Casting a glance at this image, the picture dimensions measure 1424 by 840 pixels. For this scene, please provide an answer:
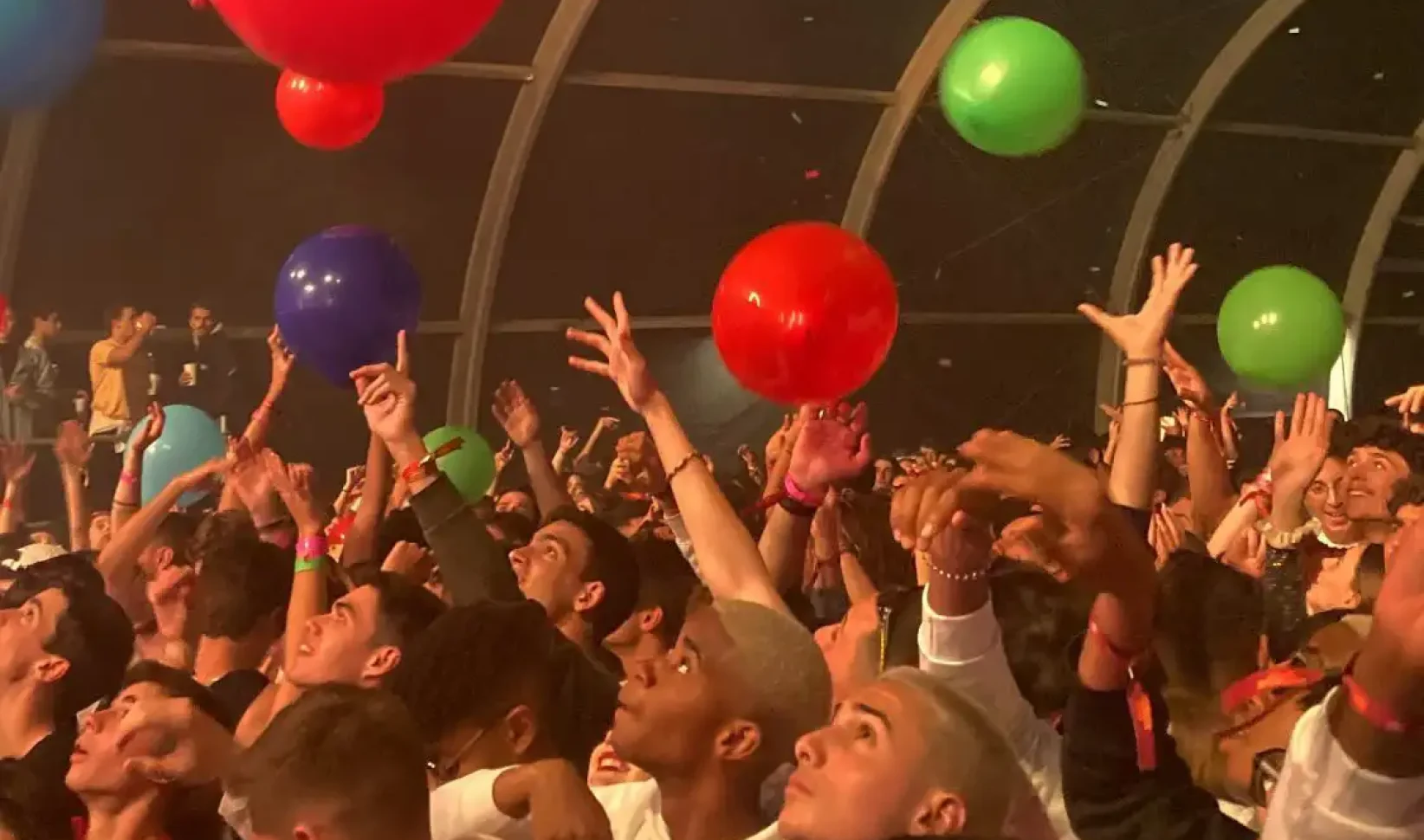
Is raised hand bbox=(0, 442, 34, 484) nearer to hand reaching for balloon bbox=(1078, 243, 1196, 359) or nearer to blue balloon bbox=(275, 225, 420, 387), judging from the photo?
blue balloon bbox=(275, 225, 420, 387)

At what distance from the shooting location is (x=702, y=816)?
69.2 inches

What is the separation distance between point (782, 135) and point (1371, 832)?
5.47m

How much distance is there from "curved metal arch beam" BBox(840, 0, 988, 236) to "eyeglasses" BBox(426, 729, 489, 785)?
460cm

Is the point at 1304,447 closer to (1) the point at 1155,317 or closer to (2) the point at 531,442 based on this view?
(1) the point at 1155,317

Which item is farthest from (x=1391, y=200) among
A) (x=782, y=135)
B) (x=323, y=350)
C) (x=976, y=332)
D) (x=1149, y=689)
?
(x=1149, y=689)

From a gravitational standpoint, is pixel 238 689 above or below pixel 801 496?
below

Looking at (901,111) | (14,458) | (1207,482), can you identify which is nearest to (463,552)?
(1207,482)

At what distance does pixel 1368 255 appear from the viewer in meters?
7.39

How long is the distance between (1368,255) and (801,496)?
19.8 ft

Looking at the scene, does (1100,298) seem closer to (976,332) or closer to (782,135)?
(976,332)

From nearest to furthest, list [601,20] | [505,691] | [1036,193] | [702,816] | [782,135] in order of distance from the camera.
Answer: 1. [702,816]
2. [505,691]
3. [601,20]
4. [782,135]
5. [1036,193]

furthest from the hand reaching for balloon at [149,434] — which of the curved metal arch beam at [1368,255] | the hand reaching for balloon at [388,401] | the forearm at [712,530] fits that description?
the curved metal arch beam at [1368,255]

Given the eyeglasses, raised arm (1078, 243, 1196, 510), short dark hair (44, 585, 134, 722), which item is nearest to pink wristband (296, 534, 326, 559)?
short dark hair (44, 585, 134, 722)

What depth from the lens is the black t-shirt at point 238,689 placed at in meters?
2.29
